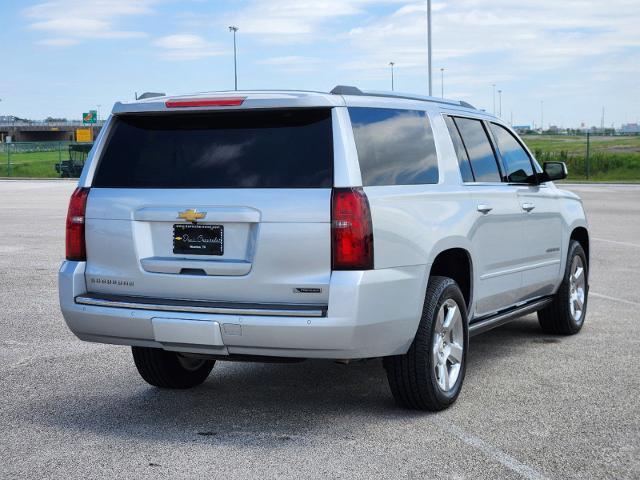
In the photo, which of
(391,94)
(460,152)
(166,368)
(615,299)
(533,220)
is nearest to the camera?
(391,94)

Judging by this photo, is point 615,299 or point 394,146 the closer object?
point 394,146

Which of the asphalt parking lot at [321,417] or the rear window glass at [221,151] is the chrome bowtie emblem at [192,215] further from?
the asphalt parking lot at [321,417]

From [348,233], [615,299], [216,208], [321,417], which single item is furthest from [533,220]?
[615,299]

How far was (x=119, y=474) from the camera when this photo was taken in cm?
483

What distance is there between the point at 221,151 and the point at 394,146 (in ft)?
3.35

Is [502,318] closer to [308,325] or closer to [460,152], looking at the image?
[460,152]

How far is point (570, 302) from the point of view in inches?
333

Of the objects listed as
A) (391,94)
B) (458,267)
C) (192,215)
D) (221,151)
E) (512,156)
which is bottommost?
(458,267)

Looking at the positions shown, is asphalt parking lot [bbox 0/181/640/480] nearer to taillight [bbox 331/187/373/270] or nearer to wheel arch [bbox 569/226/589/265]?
wheel arch [bbox 569/226/589/265]

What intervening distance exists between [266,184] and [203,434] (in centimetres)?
142

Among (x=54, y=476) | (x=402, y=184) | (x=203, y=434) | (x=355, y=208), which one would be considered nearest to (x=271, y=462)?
(x=203, y=434)

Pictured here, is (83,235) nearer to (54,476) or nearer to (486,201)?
(54,476)

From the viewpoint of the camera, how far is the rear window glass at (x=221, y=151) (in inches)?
214

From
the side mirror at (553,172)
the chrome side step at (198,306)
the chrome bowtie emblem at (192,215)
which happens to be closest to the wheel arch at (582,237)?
the side mirror at (553,172)
